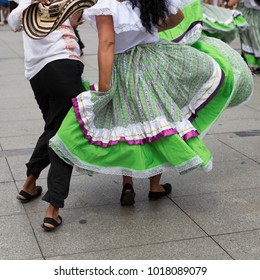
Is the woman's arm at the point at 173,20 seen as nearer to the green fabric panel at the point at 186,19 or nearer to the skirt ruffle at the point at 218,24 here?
the green fabric panel at the point at 186,19

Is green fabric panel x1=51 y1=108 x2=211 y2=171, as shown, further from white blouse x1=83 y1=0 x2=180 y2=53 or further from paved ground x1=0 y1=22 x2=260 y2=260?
white blouse x1=83 y1=0 x2=180 y2=53

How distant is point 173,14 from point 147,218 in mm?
1351

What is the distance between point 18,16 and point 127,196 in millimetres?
1395

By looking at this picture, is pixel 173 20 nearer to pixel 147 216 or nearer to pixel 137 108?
pixel 137 108

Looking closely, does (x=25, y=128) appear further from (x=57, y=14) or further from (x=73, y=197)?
(x=57, y=14)

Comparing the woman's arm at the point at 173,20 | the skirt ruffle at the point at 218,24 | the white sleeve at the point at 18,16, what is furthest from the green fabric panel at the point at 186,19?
the skirt ruffle at the point at 218,24

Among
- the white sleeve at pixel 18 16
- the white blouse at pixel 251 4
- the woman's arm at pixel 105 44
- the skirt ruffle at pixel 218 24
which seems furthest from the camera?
the white blouse at pixel 251 4

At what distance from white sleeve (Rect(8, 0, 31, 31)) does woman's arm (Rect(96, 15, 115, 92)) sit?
49 cm

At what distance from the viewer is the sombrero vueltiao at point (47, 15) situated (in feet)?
11.9

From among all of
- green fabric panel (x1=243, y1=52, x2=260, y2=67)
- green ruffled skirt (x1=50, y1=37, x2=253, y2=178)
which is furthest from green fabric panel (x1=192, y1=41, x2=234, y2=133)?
green fabric panel (x1=243, y1=52, x2=260, y2=67)

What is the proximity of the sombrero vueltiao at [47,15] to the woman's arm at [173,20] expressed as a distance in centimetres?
61

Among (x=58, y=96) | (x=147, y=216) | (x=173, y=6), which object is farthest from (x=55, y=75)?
(x=147, y=216)

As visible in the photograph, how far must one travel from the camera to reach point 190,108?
4.04 meters

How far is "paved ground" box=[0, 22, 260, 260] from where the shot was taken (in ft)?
11.6
